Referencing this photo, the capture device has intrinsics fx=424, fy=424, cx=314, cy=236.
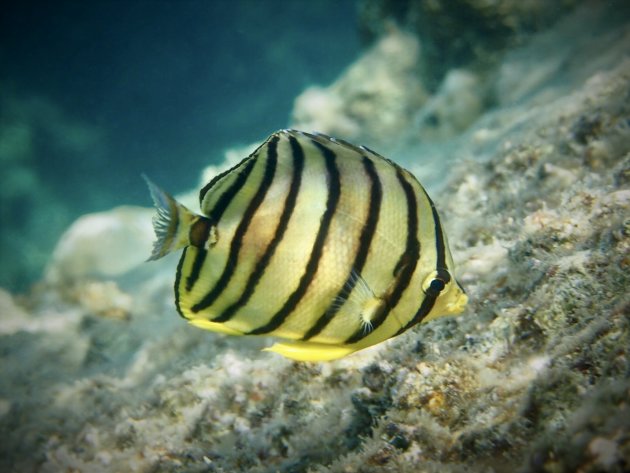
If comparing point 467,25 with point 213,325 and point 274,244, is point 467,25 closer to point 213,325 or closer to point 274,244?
point 274,244

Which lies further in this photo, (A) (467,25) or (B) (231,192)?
(A) (467,25)

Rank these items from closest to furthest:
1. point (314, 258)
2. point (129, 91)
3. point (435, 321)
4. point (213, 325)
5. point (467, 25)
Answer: point (314, 258)
point (213, 325)
point (435, 321)
point (467, 25)
point (129, 91)

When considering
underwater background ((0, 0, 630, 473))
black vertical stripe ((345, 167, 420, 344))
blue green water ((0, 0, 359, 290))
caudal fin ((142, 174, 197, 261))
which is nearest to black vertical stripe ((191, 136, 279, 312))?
caudal fin ((142, 174, 197, 261))

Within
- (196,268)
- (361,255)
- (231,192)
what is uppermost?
(231,192)

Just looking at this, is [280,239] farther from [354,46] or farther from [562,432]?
[354,46]

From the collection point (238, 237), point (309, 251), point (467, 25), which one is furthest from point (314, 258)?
point (467, 25)

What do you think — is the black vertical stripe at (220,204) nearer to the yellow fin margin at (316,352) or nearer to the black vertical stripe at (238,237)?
the black vertical stripe at (238,237)
